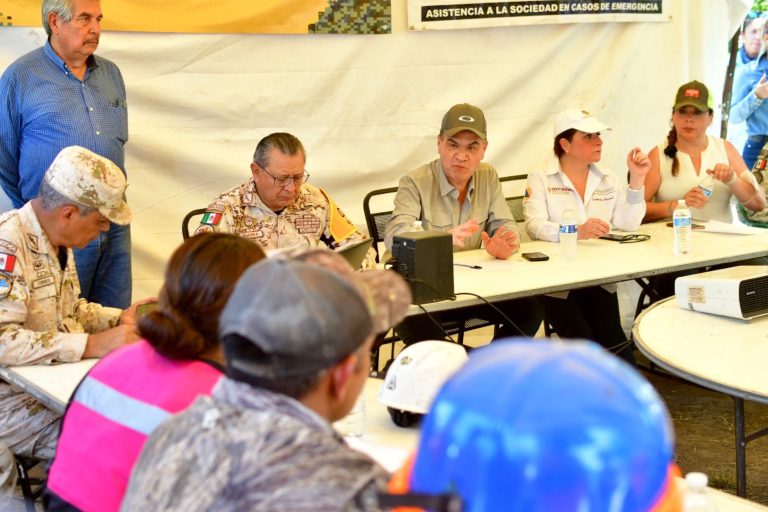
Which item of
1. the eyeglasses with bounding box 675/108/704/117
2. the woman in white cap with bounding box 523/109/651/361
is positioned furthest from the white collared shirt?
the eyeglasses with bounding box 675/108/704/117

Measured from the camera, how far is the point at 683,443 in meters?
3.67

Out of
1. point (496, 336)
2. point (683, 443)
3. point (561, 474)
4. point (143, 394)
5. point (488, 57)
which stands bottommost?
point (683, 443)

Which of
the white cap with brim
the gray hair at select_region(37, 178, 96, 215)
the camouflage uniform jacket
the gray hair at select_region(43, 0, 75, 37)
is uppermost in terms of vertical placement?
the gray hair at select_region(43, 0, 75, 37)

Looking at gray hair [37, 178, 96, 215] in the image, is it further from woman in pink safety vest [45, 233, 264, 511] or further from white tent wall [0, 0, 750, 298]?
white tent wall [0, 0, 750, 298]

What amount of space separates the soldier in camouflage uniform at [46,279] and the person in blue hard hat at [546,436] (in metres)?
1.80

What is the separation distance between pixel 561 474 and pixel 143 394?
3.13ft

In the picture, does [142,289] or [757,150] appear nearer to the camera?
[142,289]

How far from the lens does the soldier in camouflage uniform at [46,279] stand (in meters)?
2.33

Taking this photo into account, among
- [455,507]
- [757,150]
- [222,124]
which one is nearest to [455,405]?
[455,507]

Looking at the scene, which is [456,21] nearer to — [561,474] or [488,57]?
[488,57]

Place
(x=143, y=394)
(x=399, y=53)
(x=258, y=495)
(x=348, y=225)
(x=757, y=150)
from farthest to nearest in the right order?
1. (x=757, y=150)
2. (x=399, y=53)
3. (x=348, y=225)
4. (x=143, y=394)
5. (x=258, y=495)

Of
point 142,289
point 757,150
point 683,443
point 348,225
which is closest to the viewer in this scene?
point 348,225

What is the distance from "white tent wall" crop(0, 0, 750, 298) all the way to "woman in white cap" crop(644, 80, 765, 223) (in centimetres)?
66

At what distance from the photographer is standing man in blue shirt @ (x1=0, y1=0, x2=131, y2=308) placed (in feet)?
11.3
